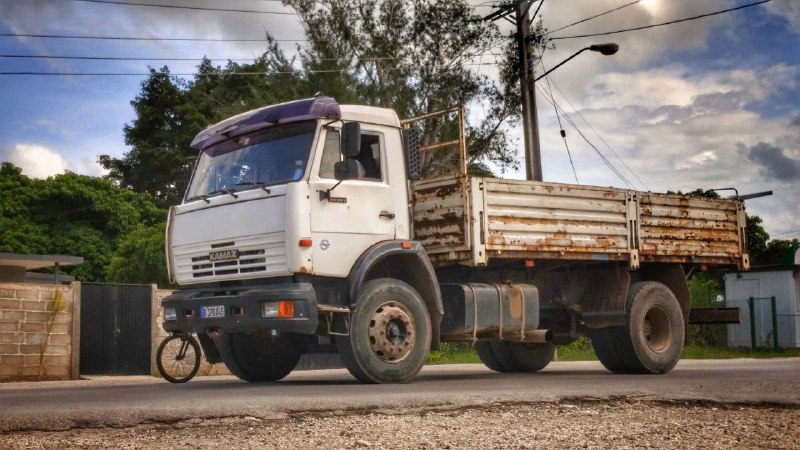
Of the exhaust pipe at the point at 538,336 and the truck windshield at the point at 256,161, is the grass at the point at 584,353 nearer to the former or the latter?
the exhaust pipe at the point at 538,336

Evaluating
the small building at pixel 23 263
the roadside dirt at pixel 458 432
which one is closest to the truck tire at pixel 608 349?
the roadside dirt at pixel 458 432

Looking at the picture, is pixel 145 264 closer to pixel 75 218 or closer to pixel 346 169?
pixel 75 218

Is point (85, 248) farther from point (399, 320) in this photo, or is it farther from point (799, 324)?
point (399, 320)

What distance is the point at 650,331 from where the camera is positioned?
12.2m

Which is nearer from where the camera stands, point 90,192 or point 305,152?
point 305,152

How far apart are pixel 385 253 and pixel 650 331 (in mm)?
4550

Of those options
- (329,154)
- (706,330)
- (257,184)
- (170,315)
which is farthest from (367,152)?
(706,330)

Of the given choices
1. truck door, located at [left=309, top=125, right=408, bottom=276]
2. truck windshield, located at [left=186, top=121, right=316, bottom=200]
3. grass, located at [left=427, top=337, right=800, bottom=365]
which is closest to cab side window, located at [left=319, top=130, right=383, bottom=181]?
truck door, located at [left=309, top=125, right=408, bottom=276]

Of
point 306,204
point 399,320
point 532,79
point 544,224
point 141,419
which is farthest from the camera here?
point 532,79

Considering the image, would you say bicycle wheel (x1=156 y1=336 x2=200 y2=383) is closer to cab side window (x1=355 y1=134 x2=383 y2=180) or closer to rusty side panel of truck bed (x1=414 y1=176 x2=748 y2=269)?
rusty side panel of truck bed (x1=414 y1=176 x2=748 y2=269)

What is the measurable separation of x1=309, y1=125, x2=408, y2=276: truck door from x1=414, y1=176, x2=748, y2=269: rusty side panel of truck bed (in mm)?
727

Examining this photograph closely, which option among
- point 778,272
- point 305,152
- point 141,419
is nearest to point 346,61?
point 778,272

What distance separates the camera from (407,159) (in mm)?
9859

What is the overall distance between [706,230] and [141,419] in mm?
8638
